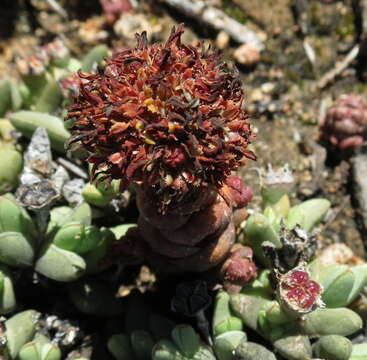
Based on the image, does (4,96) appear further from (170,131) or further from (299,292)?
(299,292)

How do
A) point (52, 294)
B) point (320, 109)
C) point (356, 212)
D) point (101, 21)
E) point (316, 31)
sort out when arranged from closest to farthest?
point (52, 294) → point (356, 212) → point (320, 109) → point (316, 31) → point (101, 21)

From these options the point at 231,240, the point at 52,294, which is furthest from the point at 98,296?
the point at 231,240

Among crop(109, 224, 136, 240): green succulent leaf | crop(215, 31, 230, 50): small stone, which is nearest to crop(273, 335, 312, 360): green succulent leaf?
crop(109, 224, 136, 240): green succulent leaf

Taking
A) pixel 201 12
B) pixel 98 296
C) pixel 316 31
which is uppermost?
pixel 316 31

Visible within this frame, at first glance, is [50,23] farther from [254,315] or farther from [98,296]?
[254,315]

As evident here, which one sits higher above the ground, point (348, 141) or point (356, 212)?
point (348, 141)

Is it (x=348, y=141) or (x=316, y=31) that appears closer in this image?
(x=348, y=141)

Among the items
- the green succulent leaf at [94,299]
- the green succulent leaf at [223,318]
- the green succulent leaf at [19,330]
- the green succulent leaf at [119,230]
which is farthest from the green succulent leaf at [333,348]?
the green succulent leaf at [19,330]
